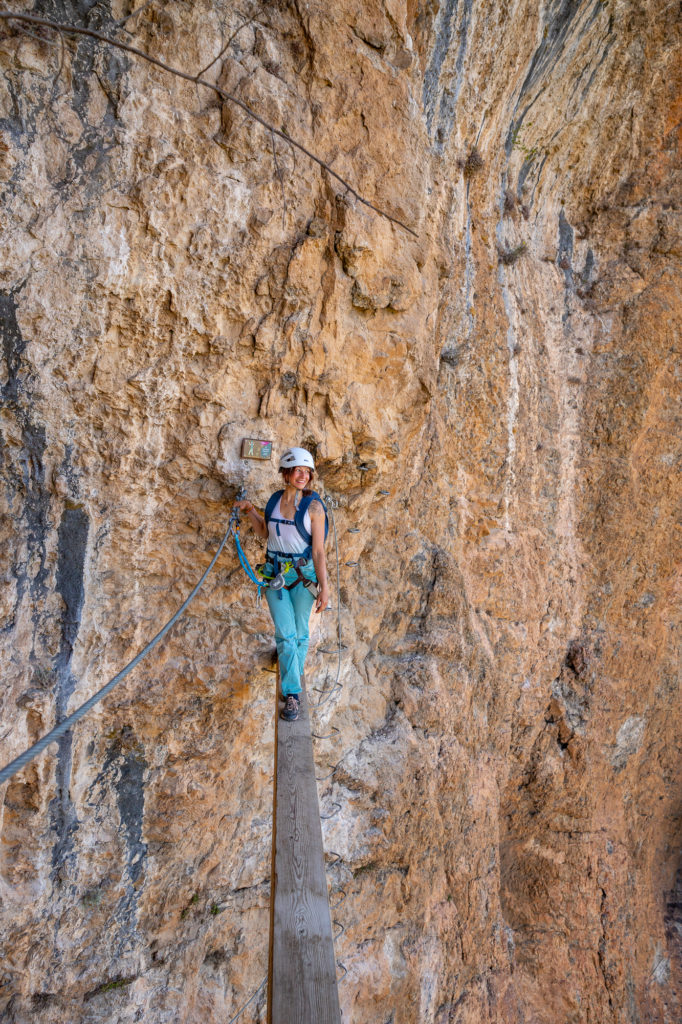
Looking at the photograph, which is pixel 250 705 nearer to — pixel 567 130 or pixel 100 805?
pixel 100 805

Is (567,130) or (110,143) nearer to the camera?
(110,143)

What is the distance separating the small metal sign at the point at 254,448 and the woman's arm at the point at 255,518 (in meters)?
0.36

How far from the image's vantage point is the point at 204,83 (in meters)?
4.12

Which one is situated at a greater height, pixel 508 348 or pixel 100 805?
pixel 508 348

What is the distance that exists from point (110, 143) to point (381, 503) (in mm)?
3472

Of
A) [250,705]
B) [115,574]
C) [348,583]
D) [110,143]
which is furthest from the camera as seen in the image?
[348,583]

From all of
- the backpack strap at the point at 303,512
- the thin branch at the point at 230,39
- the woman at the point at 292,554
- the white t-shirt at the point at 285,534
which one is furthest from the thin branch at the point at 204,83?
the white t-shirt at the point at 285,534

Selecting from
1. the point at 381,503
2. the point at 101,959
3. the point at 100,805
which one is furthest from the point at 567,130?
the point at 101,959

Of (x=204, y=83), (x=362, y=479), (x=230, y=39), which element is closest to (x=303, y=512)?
(x=362, y=479)

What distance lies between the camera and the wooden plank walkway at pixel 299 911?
7.40ft

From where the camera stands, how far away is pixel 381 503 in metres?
5.88

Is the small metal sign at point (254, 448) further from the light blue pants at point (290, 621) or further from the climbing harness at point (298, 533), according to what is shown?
the light blue pants at point (290, 621)

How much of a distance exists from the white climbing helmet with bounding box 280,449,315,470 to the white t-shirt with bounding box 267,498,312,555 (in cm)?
26

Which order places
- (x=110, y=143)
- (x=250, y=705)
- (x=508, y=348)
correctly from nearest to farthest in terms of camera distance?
(x=110, y=143), (x=250, y=705), (x=508, y=348)
